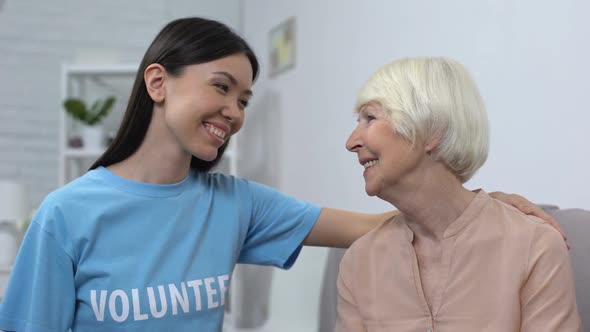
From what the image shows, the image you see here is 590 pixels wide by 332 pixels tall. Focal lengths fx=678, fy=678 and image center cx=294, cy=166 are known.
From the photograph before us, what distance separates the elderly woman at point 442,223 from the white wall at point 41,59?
10.2 feet

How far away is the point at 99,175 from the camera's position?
1404 millimetres

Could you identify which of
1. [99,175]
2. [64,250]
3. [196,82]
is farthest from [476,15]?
[64,250]

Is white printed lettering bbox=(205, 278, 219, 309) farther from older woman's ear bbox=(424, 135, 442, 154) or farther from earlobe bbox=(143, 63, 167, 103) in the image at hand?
older woman's ear bbox=(424, 135, 442, 154)

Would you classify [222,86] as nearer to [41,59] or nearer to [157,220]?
[157,220]

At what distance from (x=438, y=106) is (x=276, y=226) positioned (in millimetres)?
543

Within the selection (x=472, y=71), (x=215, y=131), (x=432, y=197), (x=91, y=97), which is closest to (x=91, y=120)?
(x=91, y=97)

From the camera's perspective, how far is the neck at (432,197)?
1201mm

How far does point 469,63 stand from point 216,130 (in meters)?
0.93

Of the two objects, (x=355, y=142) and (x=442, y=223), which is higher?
(x=355, y=142)

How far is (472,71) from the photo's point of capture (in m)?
1.97

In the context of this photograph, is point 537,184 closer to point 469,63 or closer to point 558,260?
point 469,63

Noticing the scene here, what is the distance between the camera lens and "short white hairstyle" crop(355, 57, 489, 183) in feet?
3.83

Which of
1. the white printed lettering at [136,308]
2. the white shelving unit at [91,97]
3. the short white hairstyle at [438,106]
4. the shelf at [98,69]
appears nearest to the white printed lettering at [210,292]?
the white printed lettering at [136,308]

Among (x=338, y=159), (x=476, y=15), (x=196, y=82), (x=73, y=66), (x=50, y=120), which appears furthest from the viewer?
(x=50, y=120)
